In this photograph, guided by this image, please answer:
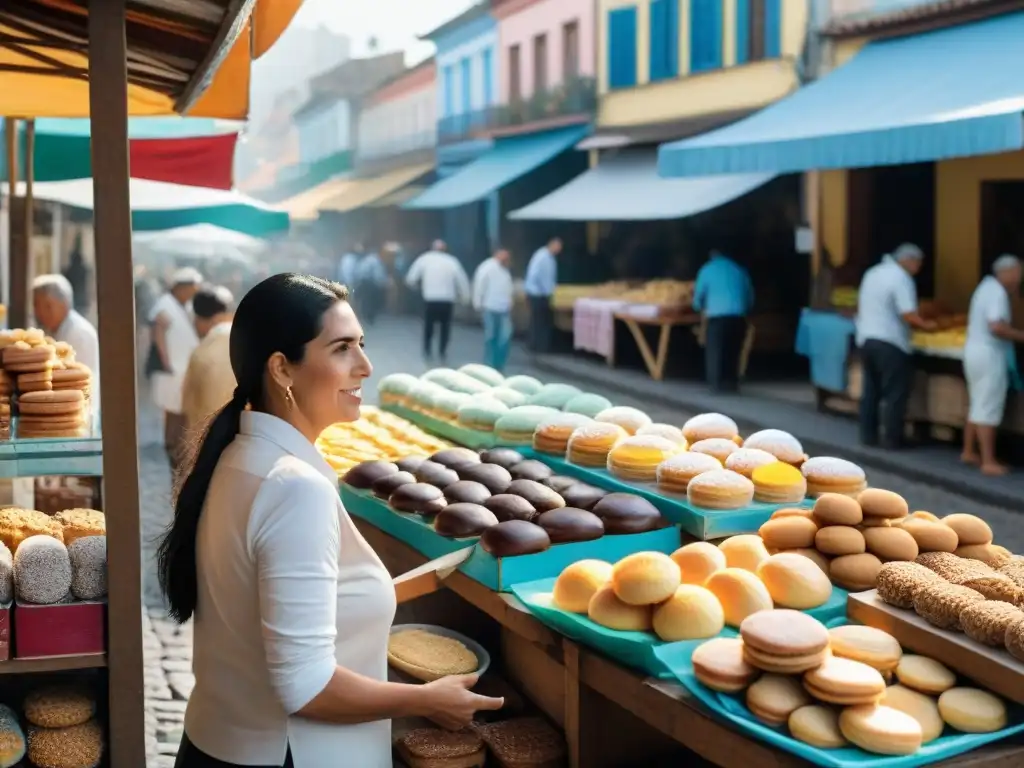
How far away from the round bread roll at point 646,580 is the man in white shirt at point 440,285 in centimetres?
1596

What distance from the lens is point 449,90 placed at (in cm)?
3869

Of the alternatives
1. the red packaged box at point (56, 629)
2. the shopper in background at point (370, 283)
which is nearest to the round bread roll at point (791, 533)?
the red packaged box at point (56, 629)

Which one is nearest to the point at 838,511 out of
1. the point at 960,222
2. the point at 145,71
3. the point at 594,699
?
the point at 594,699

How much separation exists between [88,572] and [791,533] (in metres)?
1.88

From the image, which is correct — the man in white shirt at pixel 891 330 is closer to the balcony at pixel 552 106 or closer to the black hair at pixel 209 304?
the black hair at pixel 209 304

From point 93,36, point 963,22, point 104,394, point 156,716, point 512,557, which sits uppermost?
point 963,22

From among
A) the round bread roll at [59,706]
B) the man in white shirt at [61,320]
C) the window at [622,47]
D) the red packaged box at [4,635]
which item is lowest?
the round bread roll at [59,706]

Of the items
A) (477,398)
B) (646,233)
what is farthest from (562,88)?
(477,398)

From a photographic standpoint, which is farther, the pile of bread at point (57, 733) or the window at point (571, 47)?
the window at point (571, 47)

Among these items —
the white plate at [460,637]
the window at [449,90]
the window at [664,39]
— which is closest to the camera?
the white plate at [460,637]

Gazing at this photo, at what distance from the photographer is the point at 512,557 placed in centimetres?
355

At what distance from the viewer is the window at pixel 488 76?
111 ft

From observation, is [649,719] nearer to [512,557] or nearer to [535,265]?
[512,557]

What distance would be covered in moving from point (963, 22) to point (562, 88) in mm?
13526
